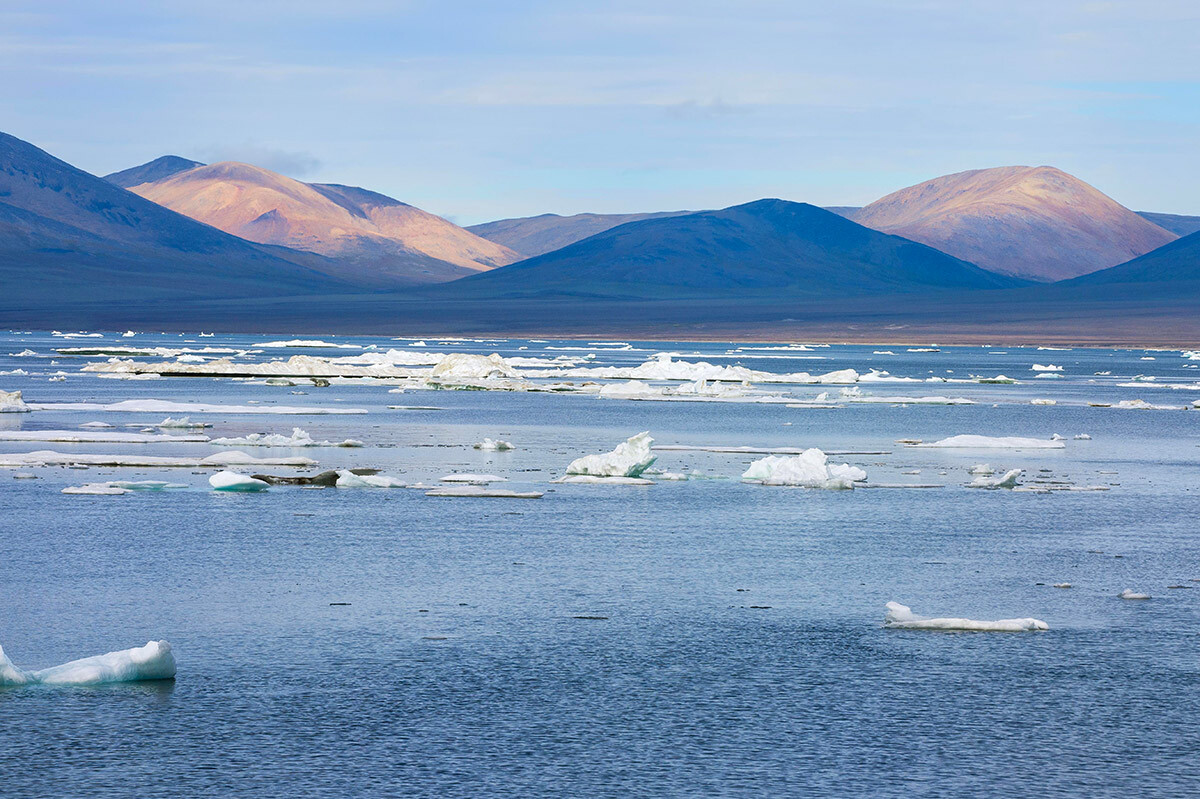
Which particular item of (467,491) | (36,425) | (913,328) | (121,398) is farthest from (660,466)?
(913,328)

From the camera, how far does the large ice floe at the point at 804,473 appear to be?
2280cm

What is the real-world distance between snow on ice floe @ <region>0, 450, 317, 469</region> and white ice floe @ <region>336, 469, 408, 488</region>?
276 centimetres

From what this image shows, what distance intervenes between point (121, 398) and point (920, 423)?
22624mm

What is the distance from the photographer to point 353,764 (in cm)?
873

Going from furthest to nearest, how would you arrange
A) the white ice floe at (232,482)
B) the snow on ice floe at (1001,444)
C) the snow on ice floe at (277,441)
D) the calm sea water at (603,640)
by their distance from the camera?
the snow on ice floe at (1001,444) → the snow on ice floe at (277,441) → the white ice floe at (232,482) → the calm sea water at (603,640)

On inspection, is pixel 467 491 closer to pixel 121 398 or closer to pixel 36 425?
pixel 36 425

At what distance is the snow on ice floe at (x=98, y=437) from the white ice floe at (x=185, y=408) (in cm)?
746

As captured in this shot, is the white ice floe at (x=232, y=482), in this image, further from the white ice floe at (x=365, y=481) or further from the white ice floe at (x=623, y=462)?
the white ice floe at (x=623, y=462)

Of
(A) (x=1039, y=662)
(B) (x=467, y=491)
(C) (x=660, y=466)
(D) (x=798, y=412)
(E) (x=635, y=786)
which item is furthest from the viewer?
(D) (x=798, y=412)

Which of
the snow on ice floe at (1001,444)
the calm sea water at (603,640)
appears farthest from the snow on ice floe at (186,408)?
the snow on ice floe at (1001,444)

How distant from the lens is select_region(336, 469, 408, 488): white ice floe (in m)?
21.6

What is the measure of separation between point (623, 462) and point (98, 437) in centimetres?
1092

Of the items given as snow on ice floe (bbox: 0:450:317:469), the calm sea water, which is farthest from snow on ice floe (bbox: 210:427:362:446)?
the calm sea water

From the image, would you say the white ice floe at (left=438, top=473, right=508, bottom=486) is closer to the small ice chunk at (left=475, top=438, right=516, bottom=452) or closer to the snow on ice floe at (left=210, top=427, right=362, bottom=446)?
the small ice chunk at (left=475, top=438, right=516, bottom=452)
